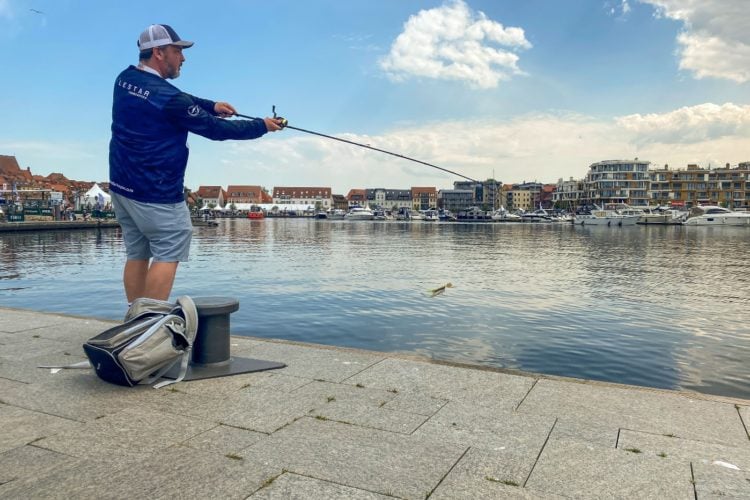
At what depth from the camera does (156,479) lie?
2.72 metres

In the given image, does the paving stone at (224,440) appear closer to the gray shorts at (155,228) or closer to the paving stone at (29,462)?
the paving stone at (29,462)

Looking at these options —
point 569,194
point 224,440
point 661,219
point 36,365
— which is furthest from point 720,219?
point 224,440

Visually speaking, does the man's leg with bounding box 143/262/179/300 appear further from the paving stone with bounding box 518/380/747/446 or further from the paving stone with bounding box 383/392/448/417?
the paving stone with bounding box 518/380/747/446

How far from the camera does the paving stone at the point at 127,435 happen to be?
→ 305 cm

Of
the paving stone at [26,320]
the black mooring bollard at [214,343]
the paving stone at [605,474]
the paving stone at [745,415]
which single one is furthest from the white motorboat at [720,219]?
the paving stone at [605,474]

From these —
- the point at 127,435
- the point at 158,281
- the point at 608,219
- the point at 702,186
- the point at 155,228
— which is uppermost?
the point at 702,186

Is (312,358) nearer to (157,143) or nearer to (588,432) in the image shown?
(157,143)

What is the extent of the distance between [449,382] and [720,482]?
2045mm

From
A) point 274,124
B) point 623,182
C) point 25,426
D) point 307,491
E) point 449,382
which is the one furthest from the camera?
point 623,182

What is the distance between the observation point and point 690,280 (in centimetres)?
1839

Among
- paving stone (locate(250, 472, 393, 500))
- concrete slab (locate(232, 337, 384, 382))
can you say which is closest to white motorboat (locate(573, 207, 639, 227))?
concrete slab (locate(232, 337, 384, 382))

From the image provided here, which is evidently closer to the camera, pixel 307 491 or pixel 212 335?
pixel 307 491

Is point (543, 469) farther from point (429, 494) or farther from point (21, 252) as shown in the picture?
point (21, 252)

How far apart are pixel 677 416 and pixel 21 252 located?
32091 mm
